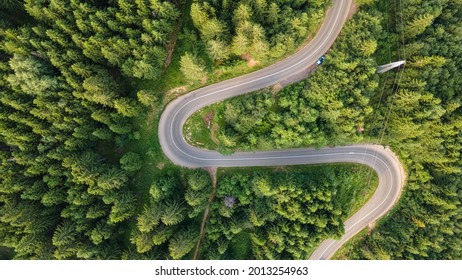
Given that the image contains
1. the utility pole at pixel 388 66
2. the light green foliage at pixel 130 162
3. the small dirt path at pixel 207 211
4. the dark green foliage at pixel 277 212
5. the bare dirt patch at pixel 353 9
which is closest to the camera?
the utility pole at pixel 388 66

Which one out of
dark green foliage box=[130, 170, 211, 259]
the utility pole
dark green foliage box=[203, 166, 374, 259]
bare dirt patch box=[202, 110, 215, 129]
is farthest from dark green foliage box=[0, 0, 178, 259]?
the utility pole

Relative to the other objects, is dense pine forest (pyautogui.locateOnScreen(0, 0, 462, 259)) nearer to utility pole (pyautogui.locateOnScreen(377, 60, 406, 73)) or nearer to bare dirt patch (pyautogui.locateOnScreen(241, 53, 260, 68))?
bare dirt patch (pyautogui.locateOnScreen(241, 53, 260, 68))

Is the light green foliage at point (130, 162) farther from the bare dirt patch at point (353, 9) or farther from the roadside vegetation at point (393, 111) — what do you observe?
the bare dirt patch at point (353, 9)

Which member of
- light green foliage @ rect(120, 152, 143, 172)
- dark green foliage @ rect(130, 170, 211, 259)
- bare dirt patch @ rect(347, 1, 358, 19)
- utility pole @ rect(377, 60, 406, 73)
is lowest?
dark green foliage @ rect(130, 170, 211, 259)

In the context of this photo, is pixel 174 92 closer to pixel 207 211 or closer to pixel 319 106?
pixel 207 211

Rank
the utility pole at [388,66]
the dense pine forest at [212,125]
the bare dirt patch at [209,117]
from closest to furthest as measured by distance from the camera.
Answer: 1. the dense pine forest at [212,125]
2. the utility pole at [388,66]
3. the bare dirt patch at [209,117]

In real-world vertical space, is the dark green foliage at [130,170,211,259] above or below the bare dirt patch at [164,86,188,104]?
below

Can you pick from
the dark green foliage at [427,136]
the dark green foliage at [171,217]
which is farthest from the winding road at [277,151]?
the dark green foliage at [427,136]

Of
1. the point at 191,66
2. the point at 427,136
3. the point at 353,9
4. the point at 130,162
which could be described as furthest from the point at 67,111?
the point at 427,136
